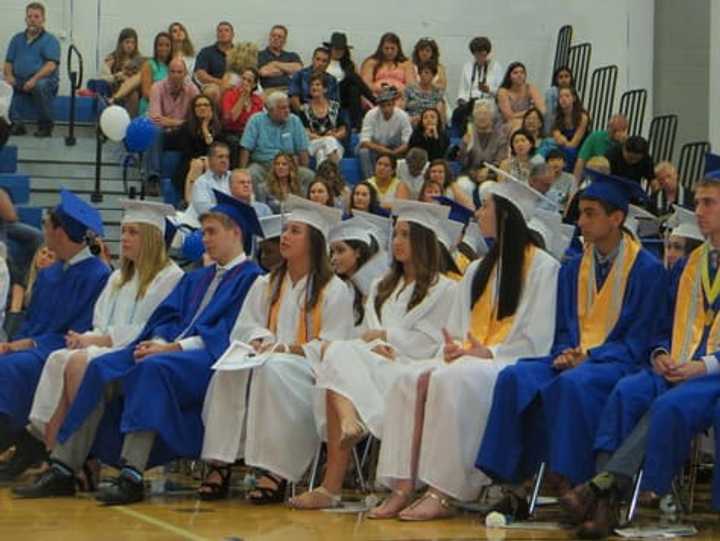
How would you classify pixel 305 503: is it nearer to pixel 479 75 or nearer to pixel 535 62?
pixel 479 75

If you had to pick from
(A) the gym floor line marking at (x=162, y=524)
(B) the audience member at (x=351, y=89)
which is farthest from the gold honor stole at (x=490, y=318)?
(B) the audience member at (x=351, y=89)

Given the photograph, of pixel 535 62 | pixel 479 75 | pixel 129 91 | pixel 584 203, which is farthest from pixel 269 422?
pixel 535 62

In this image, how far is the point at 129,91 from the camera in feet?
58.7

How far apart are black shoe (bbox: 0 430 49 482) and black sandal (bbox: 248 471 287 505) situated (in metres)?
1.86

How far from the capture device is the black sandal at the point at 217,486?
31.0 feet

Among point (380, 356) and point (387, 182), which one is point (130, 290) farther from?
point (387, 182)

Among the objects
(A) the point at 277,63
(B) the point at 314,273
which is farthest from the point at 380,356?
(A) the point at 277,63

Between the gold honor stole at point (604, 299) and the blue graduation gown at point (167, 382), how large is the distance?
2.13m

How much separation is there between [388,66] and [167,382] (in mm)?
10241

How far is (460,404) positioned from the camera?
8531mm

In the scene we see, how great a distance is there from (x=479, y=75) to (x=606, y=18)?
2320 mm

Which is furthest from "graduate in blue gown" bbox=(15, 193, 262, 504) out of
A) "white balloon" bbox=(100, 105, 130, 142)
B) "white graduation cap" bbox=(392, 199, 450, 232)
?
"white balloon" bbox=(100, 105, 130, 142)

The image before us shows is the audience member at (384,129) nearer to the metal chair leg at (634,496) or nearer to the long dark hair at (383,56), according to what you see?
the long dark hair at (383,56)

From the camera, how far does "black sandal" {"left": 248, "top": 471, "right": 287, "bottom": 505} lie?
9.22m
